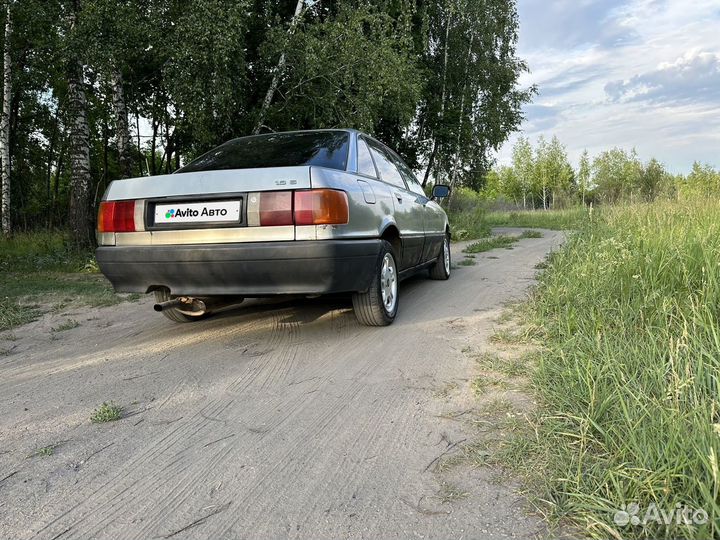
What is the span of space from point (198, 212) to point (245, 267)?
55 cm

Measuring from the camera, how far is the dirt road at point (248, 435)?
5.71 feet

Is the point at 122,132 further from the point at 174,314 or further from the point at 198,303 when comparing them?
the point at 198,303

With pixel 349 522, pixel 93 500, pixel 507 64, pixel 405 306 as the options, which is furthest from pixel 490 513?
pixel 507 64

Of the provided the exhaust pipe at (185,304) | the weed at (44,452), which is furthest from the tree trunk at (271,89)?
the weed at (44,452)

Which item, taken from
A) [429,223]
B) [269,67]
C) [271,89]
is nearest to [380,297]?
[429,223]

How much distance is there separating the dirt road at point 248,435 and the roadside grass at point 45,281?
1.27 m

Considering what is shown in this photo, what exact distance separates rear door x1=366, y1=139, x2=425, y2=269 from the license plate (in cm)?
171

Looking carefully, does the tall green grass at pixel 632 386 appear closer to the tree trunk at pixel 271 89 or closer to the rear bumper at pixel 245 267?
the rear bumper at pixel 245 267

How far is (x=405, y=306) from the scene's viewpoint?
5051 mm

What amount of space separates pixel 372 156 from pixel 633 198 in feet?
14.9

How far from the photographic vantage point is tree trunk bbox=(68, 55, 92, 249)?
31.6 feet

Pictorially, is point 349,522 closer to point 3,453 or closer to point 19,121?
point 3,453

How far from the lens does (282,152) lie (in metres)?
4.22

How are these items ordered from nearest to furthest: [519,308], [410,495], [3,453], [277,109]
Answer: [410,495]
[3,453]
[519,308]
[277,109]
